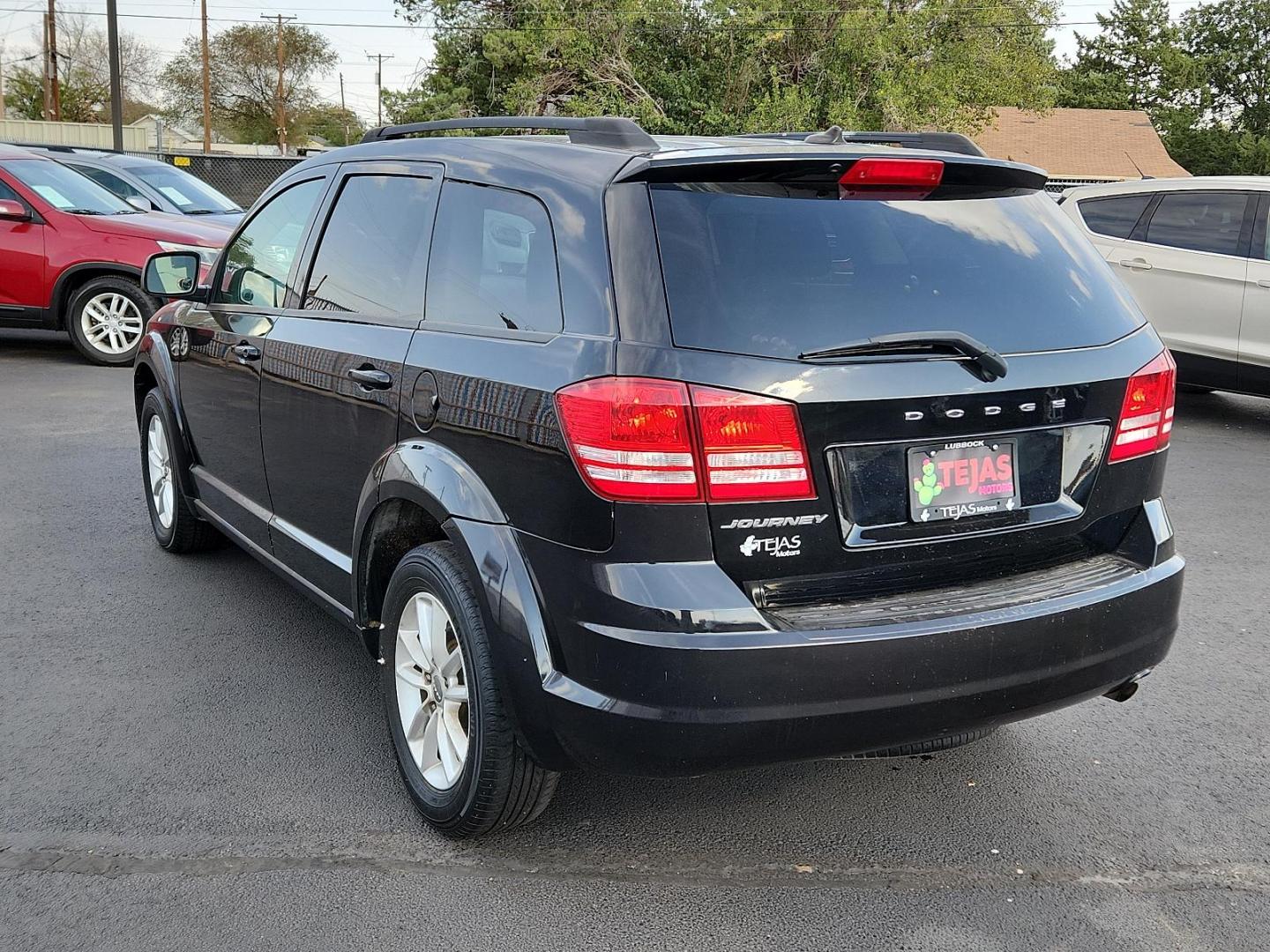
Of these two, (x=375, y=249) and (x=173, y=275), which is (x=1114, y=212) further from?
(x=375, y=249)

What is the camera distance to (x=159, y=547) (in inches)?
225

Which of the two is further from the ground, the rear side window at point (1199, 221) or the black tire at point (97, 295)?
the rear side window at point (1199, 221)

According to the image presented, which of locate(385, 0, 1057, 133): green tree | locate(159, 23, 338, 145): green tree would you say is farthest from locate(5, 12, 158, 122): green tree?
locate(385, 0, 1057, 133): green tree

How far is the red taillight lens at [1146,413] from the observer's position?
3.02 metres

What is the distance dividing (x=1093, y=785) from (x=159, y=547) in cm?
420

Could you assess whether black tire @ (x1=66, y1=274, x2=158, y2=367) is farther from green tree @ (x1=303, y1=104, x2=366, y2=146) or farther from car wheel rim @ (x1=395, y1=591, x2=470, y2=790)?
green tree @ (x1=303, y1=104, x2=366, y2=146)

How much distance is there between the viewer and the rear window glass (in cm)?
262

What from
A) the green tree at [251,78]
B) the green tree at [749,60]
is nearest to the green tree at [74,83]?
the green tree at [251,78]

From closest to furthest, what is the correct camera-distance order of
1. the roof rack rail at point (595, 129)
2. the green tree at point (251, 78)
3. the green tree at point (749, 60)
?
the roof rack rail at point (595, 129)
the green tree at point (749, 60)
the green tree at point (251, 78)

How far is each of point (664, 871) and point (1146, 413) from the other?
167 centimetres

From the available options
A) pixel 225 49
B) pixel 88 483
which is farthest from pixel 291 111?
pixel 88 483

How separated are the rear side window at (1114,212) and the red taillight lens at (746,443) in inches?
317

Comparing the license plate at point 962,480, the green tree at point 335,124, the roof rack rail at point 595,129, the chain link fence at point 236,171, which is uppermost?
the green tree at point 335,124

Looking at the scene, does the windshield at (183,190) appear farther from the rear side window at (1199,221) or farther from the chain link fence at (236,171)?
the chain link fence at (236,171)
